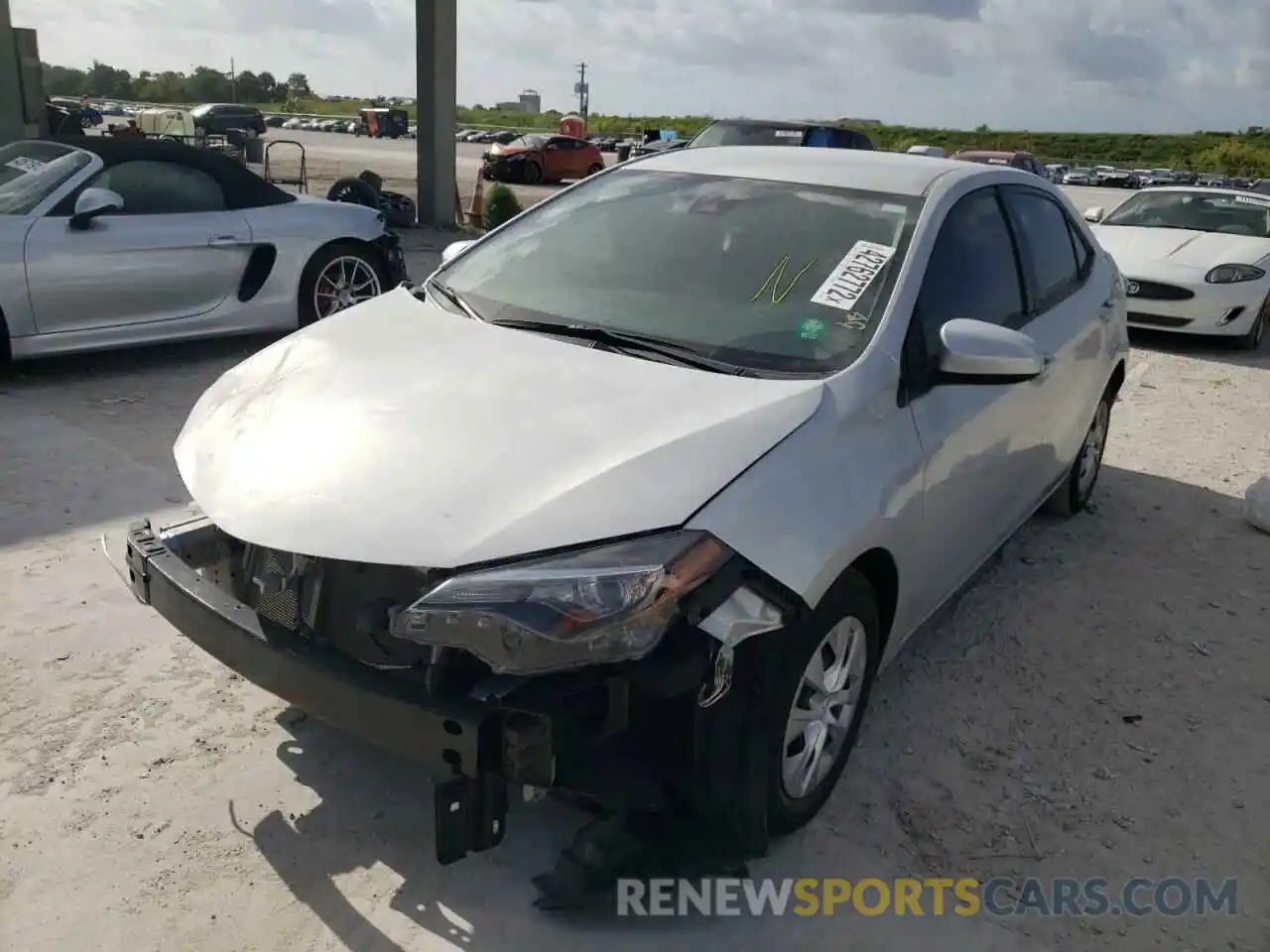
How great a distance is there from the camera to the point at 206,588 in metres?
2.50

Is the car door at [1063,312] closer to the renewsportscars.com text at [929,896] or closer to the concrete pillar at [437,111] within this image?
the renewsportscars.com text at [929,896]

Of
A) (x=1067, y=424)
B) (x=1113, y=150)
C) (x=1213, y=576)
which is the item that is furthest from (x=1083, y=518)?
(x=1113, y=150)

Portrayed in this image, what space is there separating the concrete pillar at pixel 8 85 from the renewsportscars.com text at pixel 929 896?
42.6ft

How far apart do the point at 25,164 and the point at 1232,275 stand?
9.39 metres

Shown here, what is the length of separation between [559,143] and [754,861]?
28510mm

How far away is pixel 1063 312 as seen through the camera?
4.21 metres

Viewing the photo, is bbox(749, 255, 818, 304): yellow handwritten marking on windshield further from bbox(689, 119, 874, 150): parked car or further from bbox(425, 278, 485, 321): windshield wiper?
bbox(689, 119, 874, 150): parked car

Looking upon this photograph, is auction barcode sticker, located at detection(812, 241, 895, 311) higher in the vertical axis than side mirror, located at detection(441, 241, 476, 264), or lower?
higher

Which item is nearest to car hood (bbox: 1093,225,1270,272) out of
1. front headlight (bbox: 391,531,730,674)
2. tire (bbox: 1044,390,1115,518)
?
tire (bbox: 1044,390,1115,518)

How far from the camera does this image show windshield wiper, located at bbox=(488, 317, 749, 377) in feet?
9.30

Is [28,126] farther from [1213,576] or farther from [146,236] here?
[1213,576]

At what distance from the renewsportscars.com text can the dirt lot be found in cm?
4

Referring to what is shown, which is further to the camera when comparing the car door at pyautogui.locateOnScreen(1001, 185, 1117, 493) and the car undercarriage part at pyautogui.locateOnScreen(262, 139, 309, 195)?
the car undercarriage part at pyautogui.locateOnScreen(262, 139, 309, 195)

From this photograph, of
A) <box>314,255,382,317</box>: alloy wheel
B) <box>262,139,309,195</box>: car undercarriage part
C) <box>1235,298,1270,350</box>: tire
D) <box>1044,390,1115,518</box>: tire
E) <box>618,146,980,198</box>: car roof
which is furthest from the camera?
<box>262,139,309,195</box>: car undercarriage part
